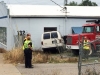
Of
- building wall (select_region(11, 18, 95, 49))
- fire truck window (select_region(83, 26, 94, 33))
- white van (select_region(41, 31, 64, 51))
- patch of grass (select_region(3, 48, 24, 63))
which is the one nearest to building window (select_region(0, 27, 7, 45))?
building wall (select_region(11, 18, 95, 49))

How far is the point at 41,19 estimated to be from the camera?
28484mm

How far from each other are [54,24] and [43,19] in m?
1.14

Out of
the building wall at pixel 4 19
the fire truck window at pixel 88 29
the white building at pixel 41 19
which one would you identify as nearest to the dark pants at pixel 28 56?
the fire truck window at pixel 88 29

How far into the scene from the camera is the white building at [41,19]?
91.4ft

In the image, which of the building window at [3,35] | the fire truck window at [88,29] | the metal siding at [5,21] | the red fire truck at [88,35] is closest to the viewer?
the red fire truck at [88,35]

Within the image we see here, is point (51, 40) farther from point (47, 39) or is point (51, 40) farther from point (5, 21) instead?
point (5, 21)

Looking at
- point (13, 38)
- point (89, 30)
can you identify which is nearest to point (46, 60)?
point (89, 30)

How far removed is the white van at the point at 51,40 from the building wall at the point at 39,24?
73.6 inches

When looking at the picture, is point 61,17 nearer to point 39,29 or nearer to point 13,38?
point 39,29

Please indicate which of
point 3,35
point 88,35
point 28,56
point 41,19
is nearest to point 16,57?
point 28,56

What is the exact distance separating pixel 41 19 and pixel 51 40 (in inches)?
126

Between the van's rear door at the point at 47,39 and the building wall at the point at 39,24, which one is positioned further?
the building wall at the point at 39,24

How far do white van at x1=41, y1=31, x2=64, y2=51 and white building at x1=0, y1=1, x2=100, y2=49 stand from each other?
187cm

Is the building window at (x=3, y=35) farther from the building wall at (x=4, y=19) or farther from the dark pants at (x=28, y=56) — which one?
the dark pants at (x=28, y=56)
